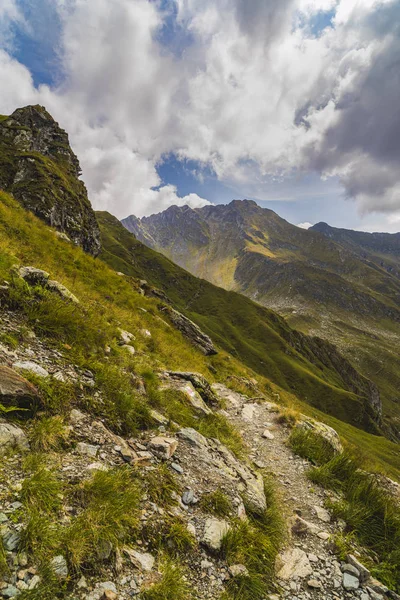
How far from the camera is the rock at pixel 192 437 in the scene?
7851mm

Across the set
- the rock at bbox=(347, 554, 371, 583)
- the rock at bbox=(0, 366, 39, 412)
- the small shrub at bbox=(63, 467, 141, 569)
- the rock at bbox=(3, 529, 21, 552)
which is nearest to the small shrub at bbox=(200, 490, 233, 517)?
the small shrub at bbox=(63, 467, 141, 569)

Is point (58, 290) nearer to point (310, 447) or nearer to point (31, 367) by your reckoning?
point (31, 367)

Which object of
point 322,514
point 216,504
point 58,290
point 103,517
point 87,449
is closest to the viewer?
point 103,517

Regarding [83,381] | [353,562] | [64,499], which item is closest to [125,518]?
[64,499]

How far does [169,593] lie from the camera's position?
4.00 metres

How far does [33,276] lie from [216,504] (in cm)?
925

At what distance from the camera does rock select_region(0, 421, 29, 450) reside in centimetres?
472

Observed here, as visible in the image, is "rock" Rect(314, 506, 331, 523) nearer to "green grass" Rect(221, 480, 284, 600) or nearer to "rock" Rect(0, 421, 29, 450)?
"green grass" Rect(221, 480, 284, 600)

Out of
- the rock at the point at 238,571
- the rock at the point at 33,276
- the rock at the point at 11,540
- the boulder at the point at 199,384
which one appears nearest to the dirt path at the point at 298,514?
the rock at the point at 238,571

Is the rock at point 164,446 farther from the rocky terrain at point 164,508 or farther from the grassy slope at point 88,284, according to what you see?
the grassy slope at point 88,284

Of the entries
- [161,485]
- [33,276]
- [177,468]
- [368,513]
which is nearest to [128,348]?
[33,276]

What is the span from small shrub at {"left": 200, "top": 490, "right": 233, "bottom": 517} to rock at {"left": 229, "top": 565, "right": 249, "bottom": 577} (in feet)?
3.23

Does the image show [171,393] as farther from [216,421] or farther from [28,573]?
[28,573]

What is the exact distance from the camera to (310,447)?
1127 cm
